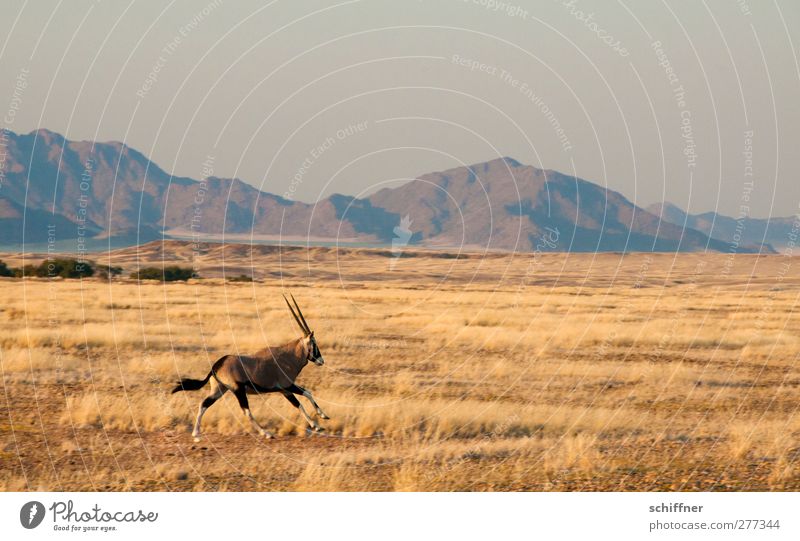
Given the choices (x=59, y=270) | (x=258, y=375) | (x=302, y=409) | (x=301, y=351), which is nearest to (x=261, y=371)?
(x=258, y=375)

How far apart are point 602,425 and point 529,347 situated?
14420mm

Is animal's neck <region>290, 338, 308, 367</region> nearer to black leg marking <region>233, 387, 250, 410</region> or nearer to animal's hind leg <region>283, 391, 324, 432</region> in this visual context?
animal's hind leg <region>283, 391, 324, 432</region>

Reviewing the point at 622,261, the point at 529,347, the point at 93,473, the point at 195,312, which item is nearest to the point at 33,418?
the point at 93,473

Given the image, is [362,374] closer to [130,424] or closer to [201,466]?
[130,424]

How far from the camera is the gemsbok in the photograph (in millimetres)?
16688

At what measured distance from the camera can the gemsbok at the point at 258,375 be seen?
16688 mm

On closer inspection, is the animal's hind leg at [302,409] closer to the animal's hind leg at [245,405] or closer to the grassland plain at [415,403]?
the grassland plain at [415,403]

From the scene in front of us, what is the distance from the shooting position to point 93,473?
15281 millimetres
